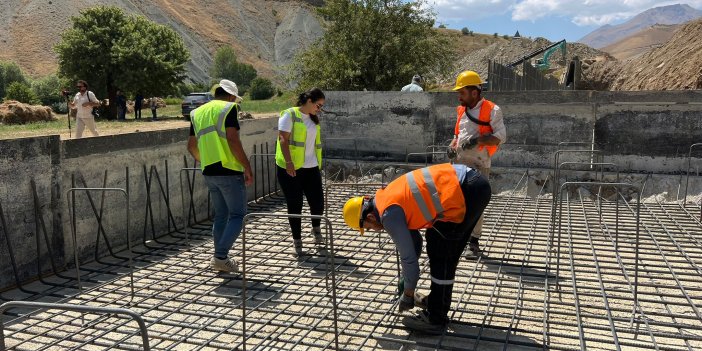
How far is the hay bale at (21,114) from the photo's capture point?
2153 cm

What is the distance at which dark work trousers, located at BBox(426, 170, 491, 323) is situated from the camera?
351 centimetres

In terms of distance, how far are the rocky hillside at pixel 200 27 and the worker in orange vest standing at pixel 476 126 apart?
47.2 metres

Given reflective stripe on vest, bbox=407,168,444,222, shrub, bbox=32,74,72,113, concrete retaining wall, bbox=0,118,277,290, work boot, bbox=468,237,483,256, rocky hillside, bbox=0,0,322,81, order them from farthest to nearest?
rocky hillside, bbox=0,0,322,81 → shrub, bbox=32,74,72,113 → work boot, bbox=468,237,483,256 → concrete retaining wall, bbox=0,118,277,290 → reflective stripe on vest, bbox=407,168,444,222

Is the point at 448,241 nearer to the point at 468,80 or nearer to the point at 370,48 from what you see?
the point at 468,80

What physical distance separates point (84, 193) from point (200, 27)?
69.8m

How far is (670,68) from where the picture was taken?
1591 centimetres

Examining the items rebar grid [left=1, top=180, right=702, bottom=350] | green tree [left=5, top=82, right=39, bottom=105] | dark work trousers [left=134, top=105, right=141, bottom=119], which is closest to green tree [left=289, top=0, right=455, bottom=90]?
dark work trousers [left=134, top=105, right=141, bottom=119]

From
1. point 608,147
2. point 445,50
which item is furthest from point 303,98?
point 445,50

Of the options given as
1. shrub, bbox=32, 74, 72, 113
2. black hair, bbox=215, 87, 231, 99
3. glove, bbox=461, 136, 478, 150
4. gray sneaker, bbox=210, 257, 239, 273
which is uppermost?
shrub, bbox=32, 74, 72, 113

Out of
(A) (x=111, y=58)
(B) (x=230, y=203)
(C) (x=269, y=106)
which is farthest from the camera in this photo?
(C) (x=269, y=106)

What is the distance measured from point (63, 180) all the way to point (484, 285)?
384cm

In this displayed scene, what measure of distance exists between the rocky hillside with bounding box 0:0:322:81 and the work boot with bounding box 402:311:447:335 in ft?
160

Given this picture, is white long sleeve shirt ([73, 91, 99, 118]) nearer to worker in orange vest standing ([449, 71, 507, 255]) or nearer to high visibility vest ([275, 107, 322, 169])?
high visibility vest ([275, 107, 322, 169])

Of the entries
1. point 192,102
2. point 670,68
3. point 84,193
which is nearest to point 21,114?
point 192,102
